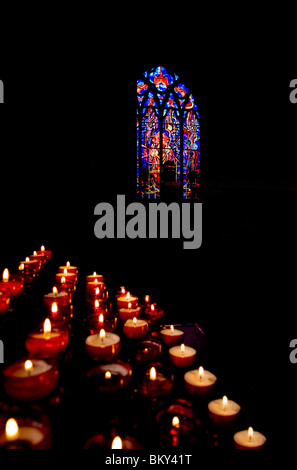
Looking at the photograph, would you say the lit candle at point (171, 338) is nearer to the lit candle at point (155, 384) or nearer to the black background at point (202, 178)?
the lit candle at point (155, 384)

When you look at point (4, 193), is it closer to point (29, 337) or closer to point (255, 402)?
point (29, 337)

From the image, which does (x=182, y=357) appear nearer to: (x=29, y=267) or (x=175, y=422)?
(x=175, y=422)

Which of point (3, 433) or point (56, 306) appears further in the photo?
point (56, 306)

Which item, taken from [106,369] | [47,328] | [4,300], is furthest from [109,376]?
[4,300]

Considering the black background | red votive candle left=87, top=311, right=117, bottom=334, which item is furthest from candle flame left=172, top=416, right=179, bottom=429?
the black background

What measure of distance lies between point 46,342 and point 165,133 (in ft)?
21.0

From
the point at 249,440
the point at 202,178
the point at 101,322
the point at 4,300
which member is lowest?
the point at 249,440

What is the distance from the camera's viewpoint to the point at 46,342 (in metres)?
0.99

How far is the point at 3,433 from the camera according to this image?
0.71 m

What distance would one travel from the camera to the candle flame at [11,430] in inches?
26.5

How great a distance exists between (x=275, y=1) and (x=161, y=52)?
7.91 ft

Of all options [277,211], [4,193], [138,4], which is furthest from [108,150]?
[277,211]

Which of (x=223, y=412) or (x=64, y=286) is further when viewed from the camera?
(x=64, y=286)

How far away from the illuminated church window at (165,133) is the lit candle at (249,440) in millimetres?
5696
